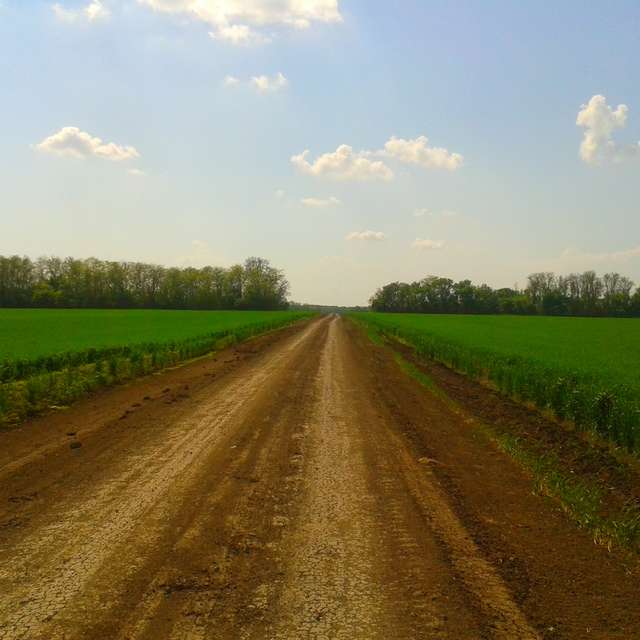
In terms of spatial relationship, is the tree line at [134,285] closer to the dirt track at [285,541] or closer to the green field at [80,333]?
the green field at [80,333]

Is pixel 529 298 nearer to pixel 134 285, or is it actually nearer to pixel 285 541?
pixel 134 285

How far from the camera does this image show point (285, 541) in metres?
5.37

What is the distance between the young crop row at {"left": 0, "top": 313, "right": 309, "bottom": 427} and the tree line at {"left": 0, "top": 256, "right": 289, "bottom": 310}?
110235 mm

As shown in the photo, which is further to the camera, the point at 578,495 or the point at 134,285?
the point at 134,285

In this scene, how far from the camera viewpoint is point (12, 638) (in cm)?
363

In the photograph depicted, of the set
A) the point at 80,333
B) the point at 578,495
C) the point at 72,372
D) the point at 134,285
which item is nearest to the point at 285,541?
the point at 578,495

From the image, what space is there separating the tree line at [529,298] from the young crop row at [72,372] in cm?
13081

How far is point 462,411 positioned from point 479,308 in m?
151

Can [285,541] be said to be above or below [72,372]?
below

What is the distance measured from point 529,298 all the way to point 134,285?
11215 centimetres

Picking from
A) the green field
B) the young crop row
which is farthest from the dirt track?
the green field

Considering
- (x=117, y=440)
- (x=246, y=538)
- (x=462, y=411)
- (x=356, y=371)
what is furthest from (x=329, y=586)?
(x=356, y=371)

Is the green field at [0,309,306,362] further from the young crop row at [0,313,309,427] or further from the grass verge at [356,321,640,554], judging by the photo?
the grass verge at [356,321,640,554]

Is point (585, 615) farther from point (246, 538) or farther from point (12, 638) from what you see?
point (12, 638)
